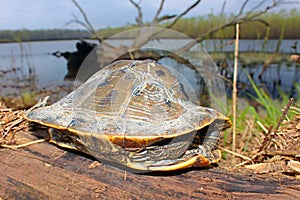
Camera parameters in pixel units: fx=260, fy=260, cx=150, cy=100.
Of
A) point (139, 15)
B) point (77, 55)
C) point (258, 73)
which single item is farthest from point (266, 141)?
point (77, 55)

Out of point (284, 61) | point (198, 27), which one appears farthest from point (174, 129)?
point (284, 61)

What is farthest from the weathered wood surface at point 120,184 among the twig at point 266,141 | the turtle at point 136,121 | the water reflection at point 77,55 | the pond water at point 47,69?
the water reflection at point 77,55

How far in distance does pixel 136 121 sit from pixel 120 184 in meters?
0.18

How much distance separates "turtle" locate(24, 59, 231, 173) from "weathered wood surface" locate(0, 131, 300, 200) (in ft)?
0.12

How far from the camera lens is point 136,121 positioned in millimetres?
745

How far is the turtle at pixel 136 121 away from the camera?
0.70 meters

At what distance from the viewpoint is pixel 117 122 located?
0.73 meters

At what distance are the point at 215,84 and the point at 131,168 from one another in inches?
78.2

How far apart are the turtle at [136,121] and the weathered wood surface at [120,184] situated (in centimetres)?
4

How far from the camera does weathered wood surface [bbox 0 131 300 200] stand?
625 millimetres

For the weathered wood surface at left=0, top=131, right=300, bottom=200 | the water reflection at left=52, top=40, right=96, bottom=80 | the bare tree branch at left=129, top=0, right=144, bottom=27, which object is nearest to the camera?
the weathered wood surface at left=0, top=131, right=300, bottom=200

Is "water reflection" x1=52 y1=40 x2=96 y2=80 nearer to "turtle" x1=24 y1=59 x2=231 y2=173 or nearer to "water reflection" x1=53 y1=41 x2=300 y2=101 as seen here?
"water reflection" x1=53 y1=41 x2=300 y2=101

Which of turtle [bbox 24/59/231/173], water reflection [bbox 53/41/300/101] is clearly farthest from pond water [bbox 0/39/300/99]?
turtle [bbox 24/59/231/173]

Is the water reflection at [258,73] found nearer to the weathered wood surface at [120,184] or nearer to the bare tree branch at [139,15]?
the bare tree branch at [139,15]
